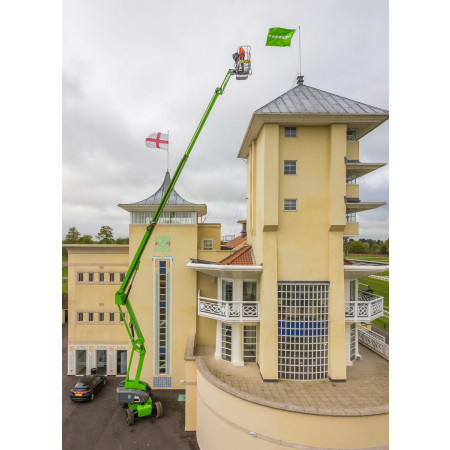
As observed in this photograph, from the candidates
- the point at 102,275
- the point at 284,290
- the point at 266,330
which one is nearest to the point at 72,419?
the point at 102,275

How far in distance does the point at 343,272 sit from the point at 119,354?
48.4 feet

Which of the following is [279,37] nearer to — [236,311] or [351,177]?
[351,177]

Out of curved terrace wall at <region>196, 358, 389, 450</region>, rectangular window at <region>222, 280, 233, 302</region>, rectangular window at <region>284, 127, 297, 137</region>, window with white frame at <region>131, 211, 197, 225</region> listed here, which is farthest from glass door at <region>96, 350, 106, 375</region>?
rectangular window at <region>284, 127, 297, 137</region>

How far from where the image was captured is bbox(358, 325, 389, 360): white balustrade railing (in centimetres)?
1341

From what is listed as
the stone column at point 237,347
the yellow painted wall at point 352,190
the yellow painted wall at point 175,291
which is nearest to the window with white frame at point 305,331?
the stone column at point 237,347

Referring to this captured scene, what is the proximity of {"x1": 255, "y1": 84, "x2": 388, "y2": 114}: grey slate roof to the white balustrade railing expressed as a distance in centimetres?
1191

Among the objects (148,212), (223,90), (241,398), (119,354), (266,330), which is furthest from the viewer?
(119,354)

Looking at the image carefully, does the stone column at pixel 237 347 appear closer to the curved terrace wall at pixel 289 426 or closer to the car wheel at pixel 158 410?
the curved terrace wall at pixel 289 426

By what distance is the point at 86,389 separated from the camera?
13633 mm

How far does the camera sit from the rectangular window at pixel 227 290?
12.8 meters

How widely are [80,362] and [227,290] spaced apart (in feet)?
39.0

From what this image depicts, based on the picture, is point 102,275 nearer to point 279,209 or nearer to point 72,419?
point 72,419

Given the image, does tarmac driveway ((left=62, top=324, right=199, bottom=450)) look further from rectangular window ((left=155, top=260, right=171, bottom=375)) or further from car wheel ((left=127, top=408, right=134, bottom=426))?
rectangular window ((left=155, top=260, right=171, bottom=375))

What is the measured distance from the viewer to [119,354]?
643 inches
